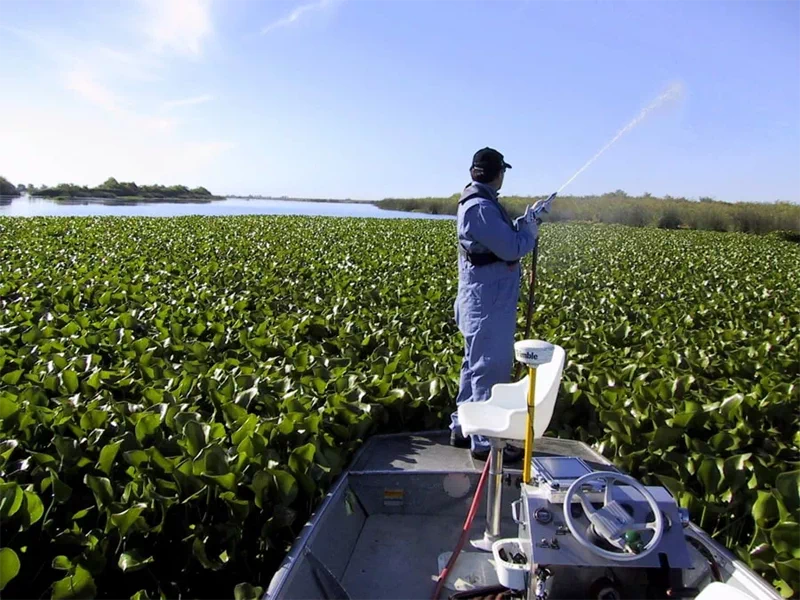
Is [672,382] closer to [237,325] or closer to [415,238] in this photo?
[237,325]

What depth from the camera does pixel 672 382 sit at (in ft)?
13.5

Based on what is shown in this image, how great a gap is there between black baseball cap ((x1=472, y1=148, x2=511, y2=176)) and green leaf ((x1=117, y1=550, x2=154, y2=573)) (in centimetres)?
235

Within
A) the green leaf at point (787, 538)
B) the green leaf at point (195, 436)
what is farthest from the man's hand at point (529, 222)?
the green leaf at point (195, 436)

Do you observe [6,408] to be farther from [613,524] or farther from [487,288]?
[613,524]

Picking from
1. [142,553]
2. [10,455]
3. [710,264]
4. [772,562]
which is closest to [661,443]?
[772,562]

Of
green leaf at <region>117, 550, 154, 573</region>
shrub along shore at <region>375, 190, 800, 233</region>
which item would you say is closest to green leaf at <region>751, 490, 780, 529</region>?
green leaf at <region>117, 550, 154, 573</region>

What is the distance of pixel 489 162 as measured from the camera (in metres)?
3.32

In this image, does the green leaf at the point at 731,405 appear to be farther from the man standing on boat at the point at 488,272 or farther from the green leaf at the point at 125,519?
the green leaf at the point at 125,519

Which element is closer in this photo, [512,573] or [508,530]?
[512,573]

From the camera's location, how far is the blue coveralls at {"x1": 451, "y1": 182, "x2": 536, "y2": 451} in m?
3.25

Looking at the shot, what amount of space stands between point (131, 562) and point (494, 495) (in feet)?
4.63

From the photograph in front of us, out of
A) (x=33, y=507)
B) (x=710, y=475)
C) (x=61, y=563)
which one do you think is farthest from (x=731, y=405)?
(x=33, y=507)

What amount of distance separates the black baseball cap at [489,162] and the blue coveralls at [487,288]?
0.08 m

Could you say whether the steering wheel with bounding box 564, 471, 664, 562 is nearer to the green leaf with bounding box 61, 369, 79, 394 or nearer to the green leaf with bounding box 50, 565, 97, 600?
the green leaf with bounding box 50, 565, 97, 600
